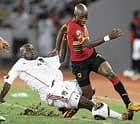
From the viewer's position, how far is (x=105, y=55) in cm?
2789

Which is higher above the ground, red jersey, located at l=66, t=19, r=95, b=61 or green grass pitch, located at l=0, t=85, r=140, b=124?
red jersey, located at l=66, t=19, r=95, b=61

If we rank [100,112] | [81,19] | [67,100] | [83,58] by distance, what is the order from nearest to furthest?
[100,112], [67,100], [81,19], [83,58]

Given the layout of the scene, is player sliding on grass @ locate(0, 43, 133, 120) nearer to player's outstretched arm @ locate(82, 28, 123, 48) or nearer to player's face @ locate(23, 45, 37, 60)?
player's face @ locate(23, 45, 37, 60)

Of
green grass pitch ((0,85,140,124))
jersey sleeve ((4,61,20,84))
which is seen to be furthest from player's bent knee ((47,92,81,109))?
jersey sleeve ((4,61,20,84))

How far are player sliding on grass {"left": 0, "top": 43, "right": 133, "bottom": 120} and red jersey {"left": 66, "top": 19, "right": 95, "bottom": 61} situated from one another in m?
0.42

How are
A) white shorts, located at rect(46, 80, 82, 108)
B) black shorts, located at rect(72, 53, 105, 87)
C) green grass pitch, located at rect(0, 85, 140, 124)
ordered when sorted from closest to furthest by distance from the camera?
1. green grass pitch, located at rect(0, 85, 140, 124)
2. white shorts, located at rect(46, 80, 82, 108)
3. black shorts, located at rect(72, 53, 105, 87)

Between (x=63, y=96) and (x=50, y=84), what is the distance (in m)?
0.43

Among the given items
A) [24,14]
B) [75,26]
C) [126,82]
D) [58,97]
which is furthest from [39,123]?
[24,14]

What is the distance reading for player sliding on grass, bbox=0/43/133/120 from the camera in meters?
12.2

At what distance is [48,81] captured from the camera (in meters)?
12.6

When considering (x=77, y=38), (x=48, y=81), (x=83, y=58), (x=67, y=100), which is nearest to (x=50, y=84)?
(x=48, y=81)

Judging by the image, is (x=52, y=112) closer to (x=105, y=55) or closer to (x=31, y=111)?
(x=31, y=111)

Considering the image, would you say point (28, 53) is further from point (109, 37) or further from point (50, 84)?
point (109, 37)

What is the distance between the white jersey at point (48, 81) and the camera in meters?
12.2
